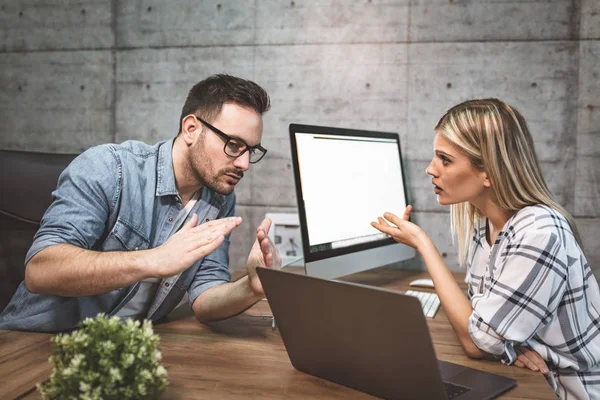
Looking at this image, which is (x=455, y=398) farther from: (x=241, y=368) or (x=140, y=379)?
(x=140, y=379)

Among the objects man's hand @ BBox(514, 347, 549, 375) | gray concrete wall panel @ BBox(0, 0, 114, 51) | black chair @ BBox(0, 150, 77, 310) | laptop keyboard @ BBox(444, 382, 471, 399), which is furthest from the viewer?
gray concrete wall panel @ BBox(0, 0, 114, 51)

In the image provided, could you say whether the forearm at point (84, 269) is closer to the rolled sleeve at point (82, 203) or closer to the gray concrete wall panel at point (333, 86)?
the rolled sleeve at point (82, 203)

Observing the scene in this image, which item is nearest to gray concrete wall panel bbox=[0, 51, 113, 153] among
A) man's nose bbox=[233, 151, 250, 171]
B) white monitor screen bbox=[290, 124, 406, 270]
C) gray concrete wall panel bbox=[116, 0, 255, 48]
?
gray concrete wall panel bbox=[116, 0, 255, 48]

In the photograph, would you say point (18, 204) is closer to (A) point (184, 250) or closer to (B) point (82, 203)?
(B) point (82, 203)

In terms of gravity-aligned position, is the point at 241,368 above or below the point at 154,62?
below

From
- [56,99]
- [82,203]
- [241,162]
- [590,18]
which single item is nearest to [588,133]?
[590,18]

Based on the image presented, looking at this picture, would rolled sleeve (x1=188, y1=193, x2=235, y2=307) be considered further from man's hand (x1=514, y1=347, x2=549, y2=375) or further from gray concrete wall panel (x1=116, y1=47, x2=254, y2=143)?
gray concrete wall panel (x1=116, y1=47, x2=254, y2=143)

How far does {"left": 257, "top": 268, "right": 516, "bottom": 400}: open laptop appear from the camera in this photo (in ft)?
2.53

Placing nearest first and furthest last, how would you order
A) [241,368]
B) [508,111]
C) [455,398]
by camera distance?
[455,398] → [241,368] → [508,111]

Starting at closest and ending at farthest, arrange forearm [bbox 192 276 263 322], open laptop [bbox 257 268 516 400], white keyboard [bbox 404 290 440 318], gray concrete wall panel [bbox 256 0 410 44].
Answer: open laptop [bbox 257 268 516 400]
forearm [bbox 192 276 263 322]
white keyboard [bbox 404 290 440 318]
gray concrete wall panel [bbox 256 0 410 44]

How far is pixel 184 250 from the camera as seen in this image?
3.64 ft

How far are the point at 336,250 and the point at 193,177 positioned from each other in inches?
19.7

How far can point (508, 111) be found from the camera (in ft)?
4.23

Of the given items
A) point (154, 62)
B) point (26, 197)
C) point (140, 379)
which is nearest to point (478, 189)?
point (140, 379)
